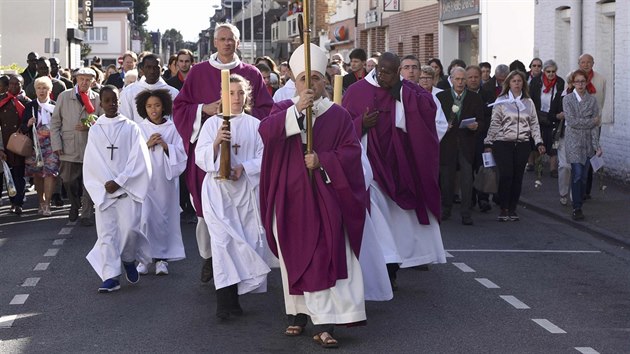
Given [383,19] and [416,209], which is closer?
[416,209]

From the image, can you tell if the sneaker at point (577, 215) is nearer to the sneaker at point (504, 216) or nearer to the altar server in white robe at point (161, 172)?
the sneaker at point (504, 216)

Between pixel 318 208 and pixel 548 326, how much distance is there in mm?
1940

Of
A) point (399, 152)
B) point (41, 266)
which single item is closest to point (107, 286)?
point (41, 266)


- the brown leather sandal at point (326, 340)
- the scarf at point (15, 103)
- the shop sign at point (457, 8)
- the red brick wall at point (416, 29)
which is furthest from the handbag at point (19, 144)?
the red brick wall at point (416, 29)

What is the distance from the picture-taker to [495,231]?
49.2 ft

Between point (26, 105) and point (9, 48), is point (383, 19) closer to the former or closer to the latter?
point (9, 48)

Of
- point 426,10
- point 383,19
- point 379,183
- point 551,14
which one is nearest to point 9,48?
Result: point 383,19

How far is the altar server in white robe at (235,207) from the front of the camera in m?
9.33

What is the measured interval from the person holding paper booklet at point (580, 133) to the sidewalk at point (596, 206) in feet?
1.48

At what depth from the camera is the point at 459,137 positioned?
15852 millimetres

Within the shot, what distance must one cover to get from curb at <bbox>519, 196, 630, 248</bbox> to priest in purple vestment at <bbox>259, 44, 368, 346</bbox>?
6.26 meters

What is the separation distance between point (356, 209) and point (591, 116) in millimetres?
7964

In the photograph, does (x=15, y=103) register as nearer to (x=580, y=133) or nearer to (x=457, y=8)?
(x=580, y=133)

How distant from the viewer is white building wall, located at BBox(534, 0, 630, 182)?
826 inches
